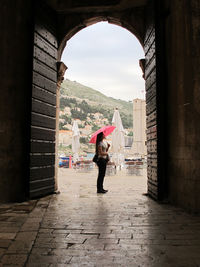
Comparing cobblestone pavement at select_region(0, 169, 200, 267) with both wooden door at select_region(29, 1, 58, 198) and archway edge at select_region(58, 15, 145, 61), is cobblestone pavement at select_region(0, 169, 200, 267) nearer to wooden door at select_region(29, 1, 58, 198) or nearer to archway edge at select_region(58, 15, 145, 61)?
wooden door at select_region(29, 1, 58, 198)

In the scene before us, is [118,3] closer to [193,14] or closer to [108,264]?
[193,14]

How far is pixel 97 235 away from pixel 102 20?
245 inches

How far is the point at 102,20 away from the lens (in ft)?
24.6

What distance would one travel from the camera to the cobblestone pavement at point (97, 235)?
2.47m

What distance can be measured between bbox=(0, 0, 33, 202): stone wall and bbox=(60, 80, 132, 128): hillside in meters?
87.0

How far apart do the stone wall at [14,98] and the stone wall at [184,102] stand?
10.00 ft

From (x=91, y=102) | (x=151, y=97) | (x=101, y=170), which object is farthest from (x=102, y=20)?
(x=91, y=102)

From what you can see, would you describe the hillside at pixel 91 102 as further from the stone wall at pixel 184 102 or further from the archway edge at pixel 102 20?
the stone wall at pixel 184 102

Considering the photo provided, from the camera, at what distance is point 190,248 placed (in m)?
2.74

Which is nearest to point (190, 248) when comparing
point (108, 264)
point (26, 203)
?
point (108, 264)

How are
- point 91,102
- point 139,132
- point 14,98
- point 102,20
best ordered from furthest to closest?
point 91,102, point 139,132, point 102,20, point 14,98

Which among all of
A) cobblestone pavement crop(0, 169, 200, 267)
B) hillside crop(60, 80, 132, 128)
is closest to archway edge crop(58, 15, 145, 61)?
cobblestone pavement crop(0, 169, 200, 267)

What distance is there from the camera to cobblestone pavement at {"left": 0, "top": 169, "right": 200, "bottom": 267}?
2.47 metres

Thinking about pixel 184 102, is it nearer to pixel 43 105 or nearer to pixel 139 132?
pixel 43 105
